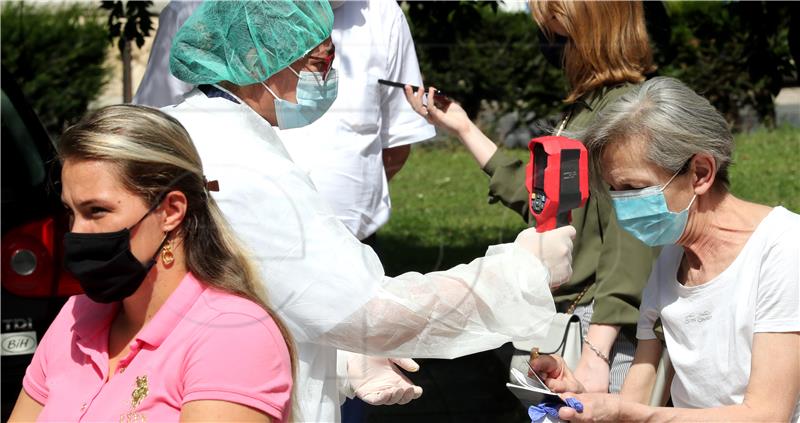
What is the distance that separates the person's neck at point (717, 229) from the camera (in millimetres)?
2381

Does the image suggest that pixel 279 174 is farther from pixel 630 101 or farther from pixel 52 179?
pixel 52 179

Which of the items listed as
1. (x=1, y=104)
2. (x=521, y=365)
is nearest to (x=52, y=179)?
(x=1, y=104)

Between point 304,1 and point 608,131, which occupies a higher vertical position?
point 304,1

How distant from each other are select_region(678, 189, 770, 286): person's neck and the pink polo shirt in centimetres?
101

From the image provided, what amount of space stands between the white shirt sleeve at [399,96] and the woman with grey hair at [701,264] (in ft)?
2.86

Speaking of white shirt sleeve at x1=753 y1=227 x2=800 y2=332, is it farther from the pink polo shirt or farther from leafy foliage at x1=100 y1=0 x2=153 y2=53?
leafy foliage at x1=100 y1=0 x2=153 y2=53

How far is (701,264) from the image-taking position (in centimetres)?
246

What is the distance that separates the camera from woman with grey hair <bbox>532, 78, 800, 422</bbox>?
7.39ft

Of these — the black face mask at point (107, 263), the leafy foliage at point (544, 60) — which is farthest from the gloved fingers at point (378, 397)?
the leafy foliage at point (544, 60)

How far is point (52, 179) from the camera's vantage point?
12.3 ft

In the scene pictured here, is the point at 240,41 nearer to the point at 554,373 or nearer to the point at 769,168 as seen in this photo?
the point at 554,373

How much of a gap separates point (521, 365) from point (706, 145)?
0.75 metres

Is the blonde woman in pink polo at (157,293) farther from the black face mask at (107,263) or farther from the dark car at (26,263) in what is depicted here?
the dark car at (26,263)

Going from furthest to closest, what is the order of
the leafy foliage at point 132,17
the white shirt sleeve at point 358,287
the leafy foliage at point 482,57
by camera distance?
the leafy foliage at point 482,57 → the leafy foliage at point 132,17 → the white shirt sleeve at point 358,287
